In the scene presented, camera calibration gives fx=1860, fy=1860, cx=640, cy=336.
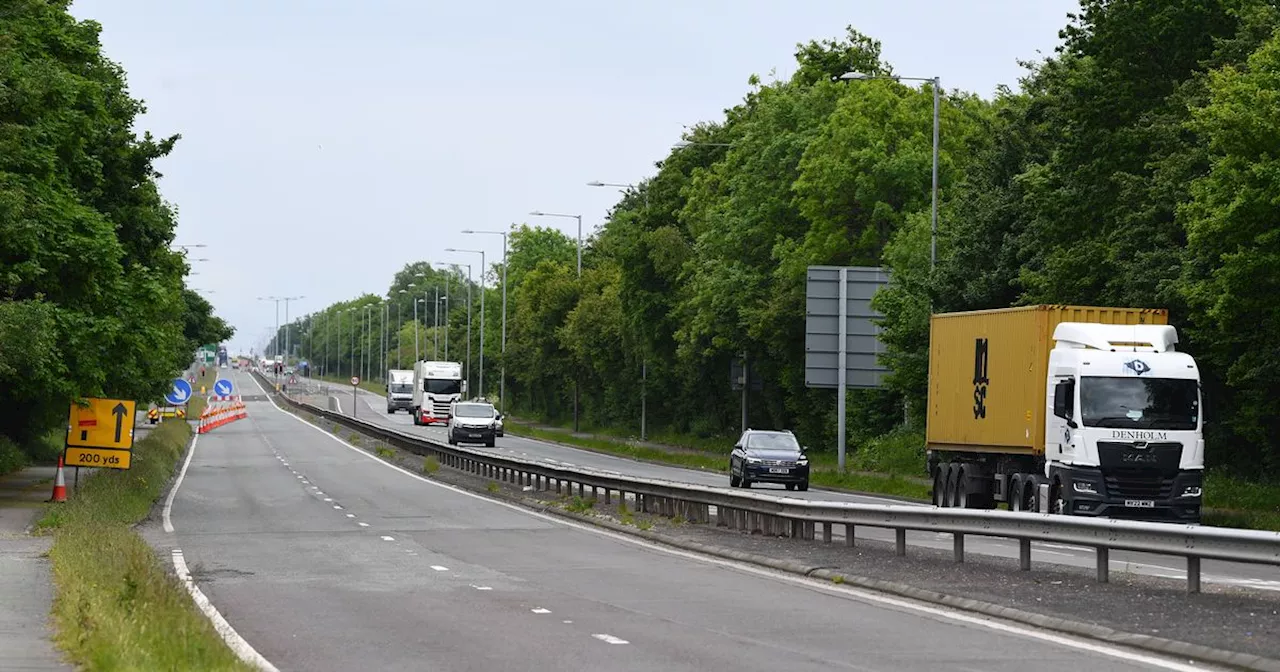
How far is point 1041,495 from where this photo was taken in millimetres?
31078

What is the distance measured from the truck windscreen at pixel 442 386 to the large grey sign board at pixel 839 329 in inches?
2256

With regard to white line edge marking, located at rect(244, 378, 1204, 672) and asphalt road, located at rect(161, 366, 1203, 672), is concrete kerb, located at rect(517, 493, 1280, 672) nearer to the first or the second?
white line edge marking, located at rect(244, 378, 1204, 672)

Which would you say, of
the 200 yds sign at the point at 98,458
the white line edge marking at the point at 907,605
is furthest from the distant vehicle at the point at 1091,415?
the 200 yds sign at the point at 98,458

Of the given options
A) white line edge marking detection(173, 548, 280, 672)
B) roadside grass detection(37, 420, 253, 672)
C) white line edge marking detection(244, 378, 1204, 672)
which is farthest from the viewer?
white line edge marking detection(244, 378, 1204, 672)

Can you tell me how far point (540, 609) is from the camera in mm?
17484

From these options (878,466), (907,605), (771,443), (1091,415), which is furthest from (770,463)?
(907,605)

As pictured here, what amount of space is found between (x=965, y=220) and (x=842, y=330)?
551 cm

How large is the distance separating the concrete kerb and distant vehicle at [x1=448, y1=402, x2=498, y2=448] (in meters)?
52.7

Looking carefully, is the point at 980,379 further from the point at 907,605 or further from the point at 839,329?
the point at 839,329

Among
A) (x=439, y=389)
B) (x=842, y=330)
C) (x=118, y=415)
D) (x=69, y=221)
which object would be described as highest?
(x=69, y=221)

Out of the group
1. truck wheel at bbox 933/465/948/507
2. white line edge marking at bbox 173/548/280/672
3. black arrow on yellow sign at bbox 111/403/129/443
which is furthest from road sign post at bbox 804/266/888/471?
white line edge marking at bbox 173/548/280/672

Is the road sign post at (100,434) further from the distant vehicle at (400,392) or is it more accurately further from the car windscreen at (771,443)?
the distant vehicle at (400,392)

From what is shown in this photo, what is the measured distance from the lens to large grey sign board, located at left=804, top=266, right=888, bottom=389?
175ft

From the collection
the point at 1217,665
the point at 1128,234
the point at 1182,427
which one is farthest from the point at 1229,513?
the point at 1217,665
